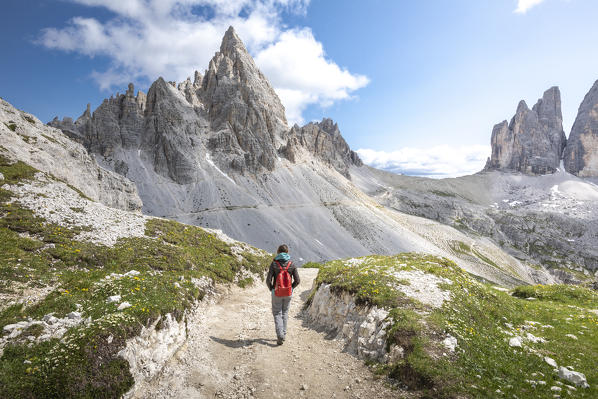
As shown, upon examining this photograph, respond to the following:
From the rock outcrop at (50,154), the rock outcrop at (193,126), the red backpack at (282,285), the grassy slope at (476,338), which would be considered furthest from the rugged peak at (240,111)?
the grassy slope at (476,338)

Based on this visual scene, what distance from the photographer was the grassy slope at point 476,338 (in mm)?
8258

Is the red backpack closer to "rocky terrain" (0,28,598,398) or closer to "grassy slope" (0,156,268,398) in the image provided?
"rocky terrain" (0,28,598,398)

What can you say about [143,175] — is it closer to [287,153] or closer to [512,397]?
[287,153]

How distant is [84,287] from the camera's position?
1216 cm

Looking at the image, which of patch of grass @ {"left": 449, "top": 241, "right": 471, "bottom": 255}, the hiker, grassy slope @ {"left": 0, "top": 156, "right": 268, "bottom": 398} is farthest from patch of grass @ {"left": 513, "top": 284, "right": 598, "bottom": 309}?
patch of grass @ {"left": 449, "top": 241, "right": 471, "bottom": 255}

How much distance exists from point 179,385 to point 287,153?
13845 cm

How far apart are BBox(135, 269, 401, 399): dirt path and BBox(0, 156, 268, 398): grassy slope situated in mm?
1608

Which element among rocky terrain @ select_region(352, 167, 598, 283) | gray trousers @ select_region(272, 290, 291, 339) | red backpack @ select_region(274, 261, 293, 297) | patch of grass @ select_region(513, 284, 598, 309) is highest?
red backpack @ select_region(274, 261, 293, 297)

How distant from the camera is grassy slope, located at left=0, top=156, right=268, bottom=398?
774 cm

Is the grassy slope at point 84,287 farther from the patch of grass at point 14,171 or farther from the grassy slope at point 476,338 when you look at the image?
the grassy slope at point 476,338

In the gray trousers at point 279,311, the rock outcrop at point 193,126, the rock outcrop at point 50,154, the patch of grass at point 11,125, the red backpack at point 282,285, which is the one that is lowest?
the gray trousers at point 279,311

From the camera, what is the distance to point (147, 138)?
11894 cm

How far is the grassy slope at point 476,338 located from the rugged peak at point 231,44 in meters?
172

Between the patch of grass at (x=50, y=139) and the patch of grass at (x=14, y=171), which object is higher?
the patch of grass at (x=50, y=139)
